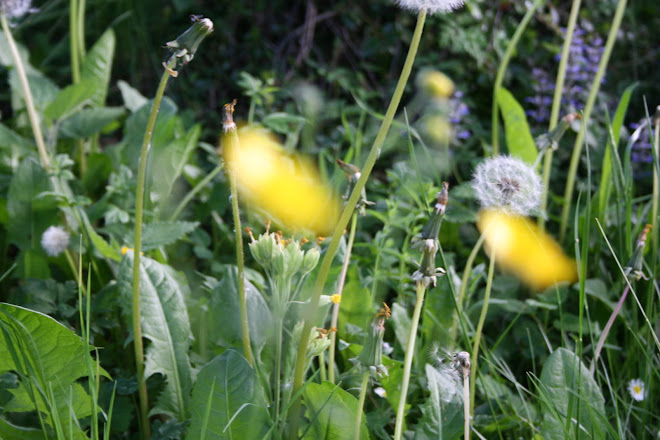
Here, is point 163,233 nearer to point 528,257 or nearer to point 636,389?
point 528,257

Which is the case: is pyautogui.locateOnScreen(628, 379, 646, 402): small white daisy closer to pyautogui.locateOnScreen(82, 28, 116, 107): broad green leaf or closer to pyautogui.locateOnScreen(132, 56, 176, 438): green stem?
pyautogui.locateOnScreen(132, 56, 176, 438): green stem

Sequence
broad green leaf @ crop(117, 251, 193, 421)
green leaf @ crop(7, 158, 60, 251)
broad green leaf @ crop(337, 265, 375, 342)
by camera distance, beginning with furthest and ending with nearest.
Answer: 1. green leaf @ crop(7, 158, 60, 251)
2. broad green leaf @ crop(337, 265, 375, 342)
3. broad green leaf @ crop(117, 251, 193, 421)

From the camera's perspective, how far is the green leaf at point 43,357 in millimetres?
1062

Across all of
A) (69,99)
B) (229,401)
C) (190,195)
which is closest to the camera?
(229,401)

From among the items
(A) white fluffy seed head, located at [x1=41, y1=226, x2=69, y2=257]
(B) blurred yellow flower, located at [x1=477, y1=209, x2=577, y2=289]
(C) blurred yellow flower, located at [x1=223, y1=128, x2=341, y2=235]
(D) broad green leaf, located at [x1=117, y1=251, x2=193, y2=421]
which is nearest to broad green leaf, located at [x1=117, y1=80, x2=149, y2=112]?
(C) blurred yellow flower, located at [x1=223, y1=128, x2=341, y2=235]

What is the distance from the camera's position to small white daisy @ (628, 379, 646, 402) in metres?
1.41

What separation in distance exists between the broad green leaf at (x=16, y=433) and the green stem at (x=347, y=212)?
487 mm

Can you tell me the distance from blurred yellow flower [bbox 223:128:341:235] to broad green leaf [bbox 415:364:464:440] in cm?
70

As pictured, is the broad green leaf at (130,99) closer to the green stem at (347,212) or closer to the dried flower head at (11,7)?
the dried flower head at (11,7)

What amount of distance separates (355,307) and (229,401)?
1.76 ft

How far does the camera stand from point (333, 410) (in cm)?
111

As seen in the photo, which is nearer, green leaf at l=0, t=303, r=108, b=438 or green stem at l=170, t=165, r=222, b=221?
green leaf at l=0, t=303, r=108, b=438

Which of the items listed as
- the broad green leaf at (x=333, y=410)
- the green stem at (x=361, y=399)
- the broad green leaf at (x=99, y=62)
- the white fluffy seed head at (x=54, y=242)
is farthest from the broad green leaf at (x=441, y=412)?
the broad green leaf at (x=99, y=62)

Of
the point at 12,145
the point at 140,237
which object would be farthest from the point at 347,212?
the point at 12,145
